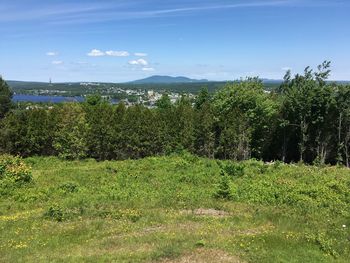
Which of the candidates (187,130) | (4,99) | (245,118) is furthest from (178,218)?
(4,99)

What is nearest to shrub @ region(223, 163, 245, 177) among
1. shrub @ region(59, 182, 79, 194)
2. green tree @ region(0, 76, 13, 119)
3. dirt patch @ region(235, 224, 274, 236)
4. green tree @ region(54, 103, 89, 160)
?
shrub @ region(59, 182, 79, 194)

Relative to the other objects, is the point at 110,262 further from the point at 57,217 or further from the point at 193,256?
the point at 57,217

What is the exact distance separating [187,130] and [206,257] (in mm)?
38921

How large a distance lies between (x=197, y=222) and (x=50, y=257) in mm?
6346

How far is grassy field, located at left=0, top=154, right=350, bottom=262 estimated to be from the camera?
13000 millimetres

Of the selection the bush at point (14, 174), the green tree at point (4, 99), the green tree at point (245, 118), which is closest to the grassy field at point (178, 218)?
the bush at point (14, 174)

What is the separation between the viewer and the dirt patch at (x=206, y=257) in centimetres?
1224

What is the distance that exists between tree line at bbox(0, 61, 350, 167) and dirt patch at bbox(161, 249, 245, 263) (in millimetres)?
36149

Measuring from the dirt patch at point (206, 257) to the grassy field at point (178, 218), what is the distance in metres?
0.03

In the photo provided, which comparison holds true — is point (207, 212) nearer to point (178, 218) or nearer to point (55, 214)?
point (178, 218)

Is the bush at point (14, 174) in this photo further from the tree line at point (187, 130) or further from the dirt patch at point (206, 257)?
the tree line at point (187, 130)

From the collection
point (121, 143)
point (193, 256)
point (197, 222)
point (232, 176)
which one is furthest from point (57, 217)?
point (121, 143)

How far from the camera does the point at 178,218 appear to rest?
17.1 metres

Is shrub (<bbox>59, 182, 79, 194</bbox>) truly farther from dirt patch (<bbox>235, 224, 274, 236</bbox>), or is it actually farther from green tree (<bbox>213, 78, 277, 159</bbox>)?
green tree (<bbox>213, 78, 277, 159</bbox>)
